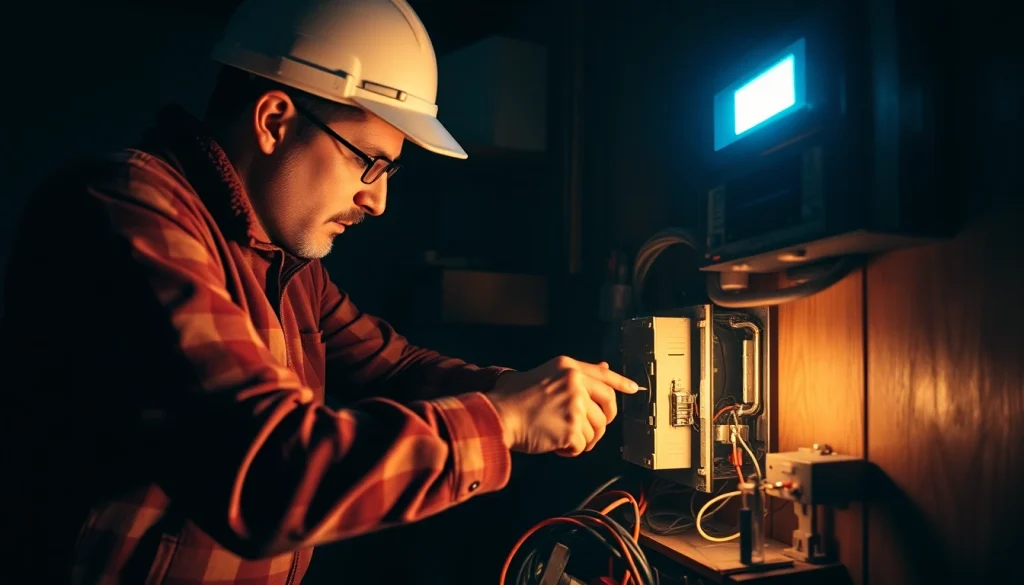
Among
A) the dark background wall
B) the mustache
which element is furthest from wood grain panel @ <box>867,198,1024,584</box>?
the mustache

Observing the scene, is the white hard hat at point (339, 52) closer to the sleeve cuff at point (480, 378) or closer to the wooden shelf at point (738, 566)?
the sleeve cuff at point (480, 378)

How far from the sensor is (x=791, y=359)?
146cm

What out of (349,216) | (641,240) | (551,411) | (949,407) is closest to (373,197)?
(349,216)

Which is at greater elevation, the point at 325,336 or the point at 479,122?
the point at 479,122

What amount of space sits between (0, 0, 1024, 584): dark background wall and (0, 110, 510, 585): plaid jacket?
96mm

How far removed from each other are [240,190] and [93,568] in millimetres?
555

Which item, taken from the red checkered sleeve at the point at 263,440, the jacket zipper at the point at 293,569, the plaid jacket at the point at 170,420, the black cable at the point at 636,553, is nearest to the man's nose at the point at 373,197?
the plaid jacket at the point at 170,420

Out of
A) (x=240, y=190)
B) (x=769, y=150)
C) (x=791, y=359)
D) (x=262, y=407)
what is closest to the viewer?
(x=262, y=407)

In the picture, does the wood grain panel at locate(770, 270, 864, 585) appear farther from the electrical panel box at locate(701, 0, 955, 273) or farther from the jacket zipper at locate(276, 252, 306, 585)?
the jacket zipper at locate(276, 252, 306, 585)

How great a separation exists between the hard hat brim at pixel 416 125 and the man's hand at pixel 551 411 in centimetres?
47

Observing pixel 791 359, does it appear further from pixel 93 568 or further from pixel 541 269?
pixel 93 568

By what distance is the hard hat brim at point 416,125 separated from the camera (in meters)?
1.21

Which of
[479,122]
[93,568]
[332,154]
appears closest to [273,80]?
[332,154]

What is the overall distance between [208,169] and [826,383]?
1136 millimetres
